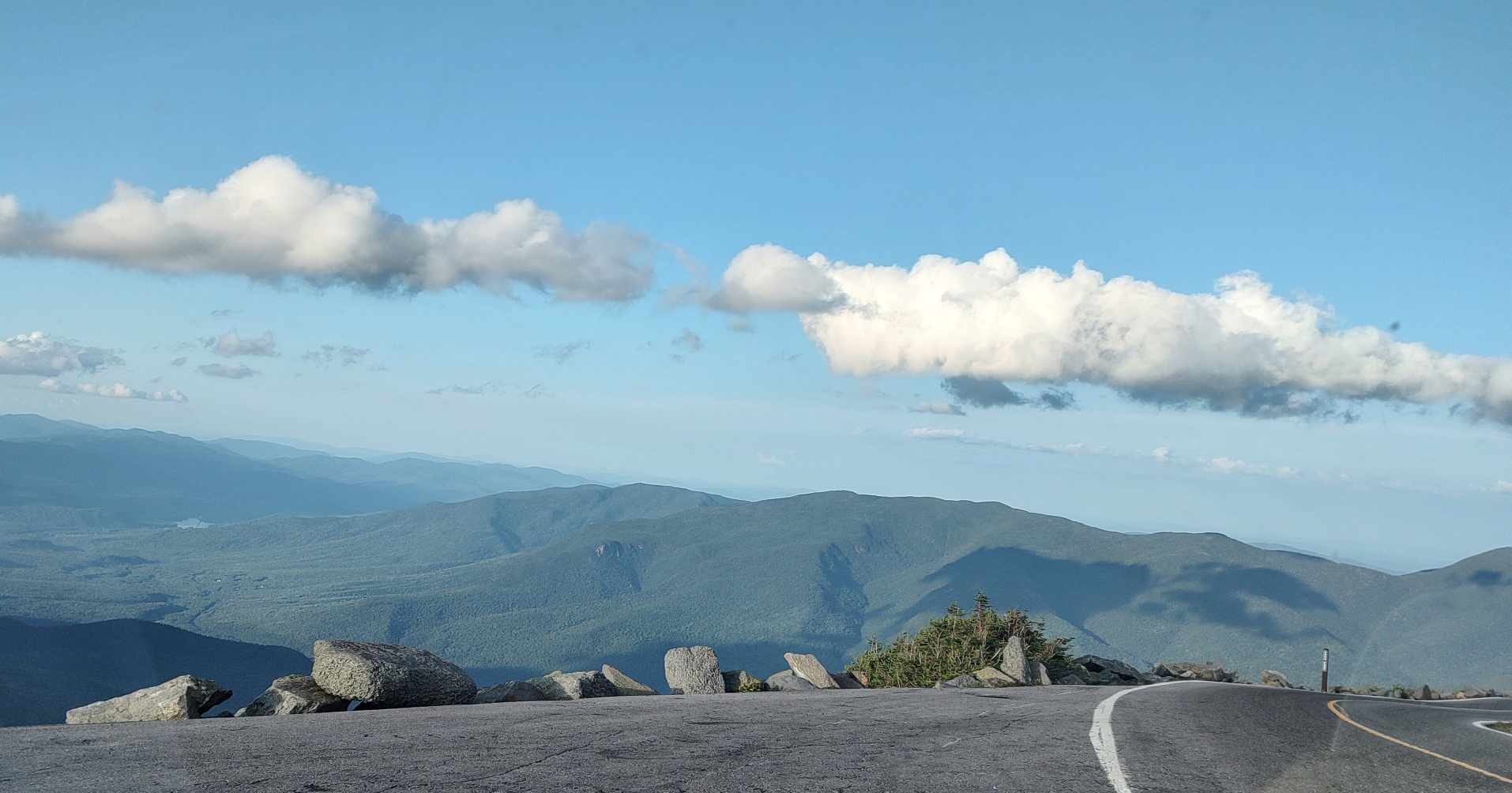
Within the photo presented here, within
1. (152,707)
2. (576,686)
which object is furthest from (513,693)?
(152,707)

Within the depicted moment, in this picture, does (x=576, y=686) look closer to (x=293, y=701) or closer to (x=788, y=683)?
(x=293, y=701)

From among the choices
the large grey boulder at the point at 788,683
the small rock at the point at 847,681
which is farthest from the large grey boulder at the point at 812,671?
the small rock at the point at 847,681

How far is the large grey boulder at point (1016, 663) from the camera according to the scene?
24.2 m

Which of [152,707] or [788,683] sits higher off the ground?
[152,707]

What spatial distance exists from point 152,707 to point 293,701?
1.85 m

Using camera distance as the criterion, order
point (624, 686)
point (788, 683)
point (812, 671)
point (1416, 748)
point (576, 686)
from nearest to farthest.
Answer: point (1416, 748), point (576, 686), point (624, 686), point (788, 683), point (812, 671)

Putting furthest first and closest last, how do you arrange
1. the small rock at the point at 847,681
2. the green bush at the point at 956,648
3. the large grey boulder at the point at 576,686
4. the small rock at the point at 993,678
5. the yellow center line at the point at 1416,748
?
1. the green bush at the point at 956,648
2. the small rock at the point at 847,681
3. the small rock at the point at 993,678
4. the large grey boulder at the point at 576,686
5. the yellow center line at the point at 1416,748

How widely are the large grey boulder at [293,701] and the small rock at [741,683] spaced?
29.6 ft

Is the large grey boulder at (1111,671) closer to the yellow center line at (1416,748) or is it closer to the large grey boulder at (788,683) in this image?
the yellow center line at (1416,748)

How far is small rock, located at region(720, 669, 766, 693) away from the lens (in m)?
22.1

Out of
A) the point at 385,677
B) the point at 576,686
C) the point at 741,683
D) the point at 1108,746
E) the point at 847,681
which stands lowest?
the point at 847,681

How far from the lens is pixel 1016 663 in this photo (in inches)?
981

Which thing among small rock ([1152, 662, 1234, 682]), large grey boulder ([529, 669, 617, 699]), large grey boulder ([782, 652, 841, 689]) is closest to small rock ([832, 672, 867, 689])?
large grey boulder ([782, 652, 841, 689])

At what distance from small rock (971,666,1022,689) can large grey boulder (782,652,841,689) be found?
3.58 meters
